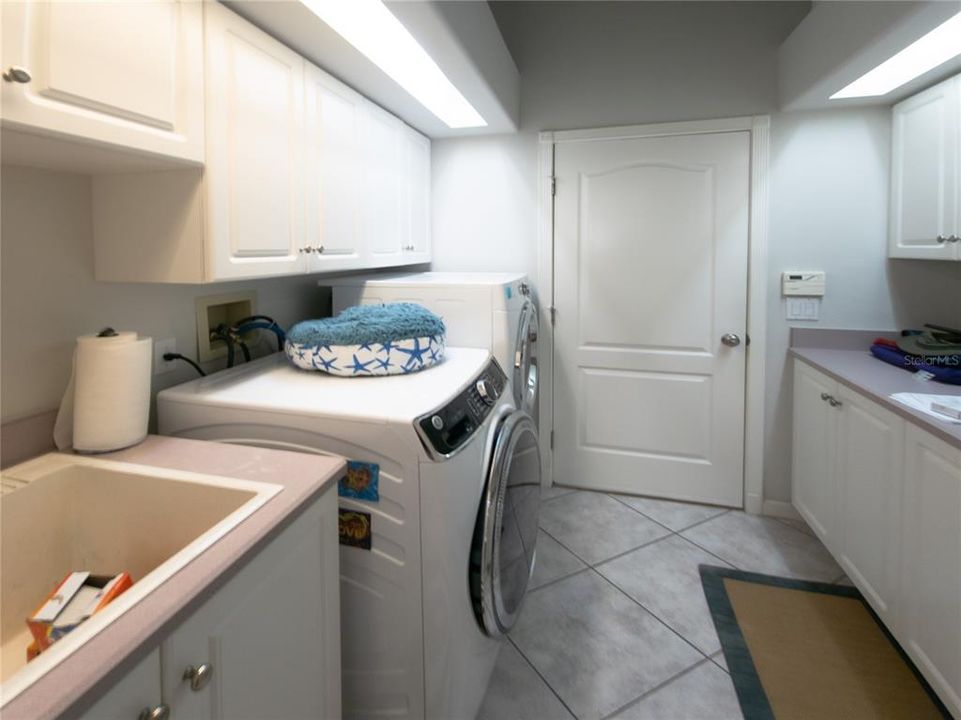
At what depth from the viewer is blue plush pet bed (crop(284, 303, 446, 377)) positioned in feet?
5.52

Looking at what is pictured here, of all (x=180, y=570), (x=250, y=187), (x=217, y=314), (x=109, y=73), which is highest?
(x=109, y=73)

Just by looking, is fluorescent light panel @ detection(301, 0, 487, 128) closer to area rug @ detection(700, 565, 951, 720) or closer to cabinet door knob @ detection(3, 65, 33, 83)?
cabinet door knob @ detection(3, 65, 33, 83)

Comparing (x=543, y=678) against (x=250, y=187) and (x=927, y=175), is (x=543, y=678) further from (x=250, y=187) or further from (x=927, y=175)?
(x=927, y=175)

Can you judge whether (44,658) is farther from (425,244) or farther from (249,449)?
(425,244)

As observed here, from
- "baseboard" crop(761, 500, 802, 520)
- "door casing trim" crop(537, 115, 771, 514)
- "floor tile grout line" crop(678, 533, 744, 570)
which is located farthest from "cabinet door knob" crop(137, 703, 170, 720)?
"baseboard" crop(761, 500, 802, 520)

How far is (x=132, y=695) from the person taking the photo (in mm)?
696

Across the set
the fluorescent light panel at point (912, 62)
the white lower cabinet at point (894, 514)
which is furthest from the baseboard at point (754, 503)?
the fluorescent light panel at point (912, 62)

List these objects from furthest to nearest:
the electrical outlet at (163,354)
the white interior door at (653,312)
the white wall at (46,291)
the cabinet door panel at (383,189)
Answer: the white interior door at (653,312) → the cabinet door panel at (383,189) → the electrical outlet at (163,354) → the white wall at (46,291)

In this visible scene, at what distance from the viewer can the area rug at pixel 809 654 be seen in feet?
5.34

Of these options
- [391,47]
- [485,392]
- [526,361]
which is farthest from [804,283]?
[391,47]

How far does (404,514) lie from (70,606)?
2.11 ft

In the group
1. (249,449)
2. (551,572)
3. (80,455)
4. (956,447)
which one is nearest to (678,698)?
(551,572)

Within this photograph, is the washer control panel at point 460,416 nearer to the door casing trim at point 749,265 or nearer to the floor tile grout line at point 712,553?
the door casing trim at point 749,265

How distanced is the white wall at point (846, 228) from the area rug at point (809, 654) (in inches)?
49.3
